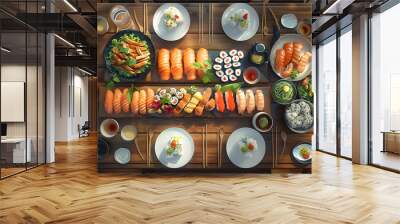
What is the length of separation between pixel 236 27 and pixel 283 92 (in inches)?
48.0

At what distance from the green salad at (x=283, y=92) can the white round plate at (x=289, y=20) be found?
0.87 meters

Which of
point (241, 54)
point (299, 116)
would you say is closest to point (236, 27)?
point (241, 54)

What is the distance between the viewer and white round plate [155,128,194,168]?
18.6 feet

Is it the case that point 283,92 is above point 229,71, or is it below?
below

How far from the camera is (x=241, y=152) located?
5.67 meters

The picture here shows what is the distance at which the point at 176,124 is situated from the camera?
18.8 feet

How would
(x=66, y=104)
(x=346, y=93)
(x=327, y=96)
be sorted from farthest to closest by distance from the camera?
(x=66, y=104) → (x=327, y=96) → (x=346, y=93)

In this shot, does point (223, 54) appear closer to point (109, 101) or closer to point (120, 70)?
point (120, 70)

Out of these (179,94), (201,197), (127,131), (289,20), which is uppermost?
(289,20)

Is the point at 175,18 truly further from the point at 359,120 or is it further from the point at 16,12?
the point at 359,120

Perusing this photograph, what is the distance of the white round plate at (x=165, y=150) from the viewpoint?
5684mm

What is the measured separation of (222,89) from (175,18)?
129 cm

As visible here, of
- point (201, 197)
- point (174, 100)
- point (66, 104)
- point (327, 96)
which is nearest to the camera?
point (201, 197)

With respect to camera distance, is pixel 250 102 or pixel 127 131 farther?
pixel 127 131
